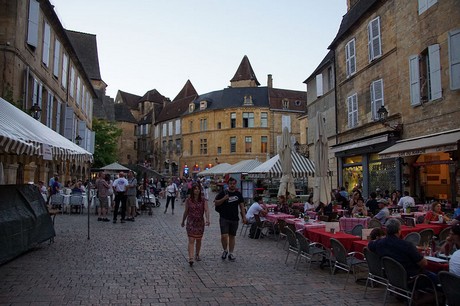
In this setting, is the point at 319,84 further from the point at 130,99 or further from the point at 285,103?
→ the point at 130,99

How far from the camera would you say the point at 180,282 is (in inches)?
253

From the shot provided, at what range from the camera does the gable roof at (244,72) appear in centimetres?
6181

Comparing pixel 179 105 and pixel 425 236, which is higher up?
pixel 179 105

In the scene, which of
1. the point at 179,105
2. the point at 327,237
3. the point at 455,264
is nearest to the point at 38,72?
the point at 327,237

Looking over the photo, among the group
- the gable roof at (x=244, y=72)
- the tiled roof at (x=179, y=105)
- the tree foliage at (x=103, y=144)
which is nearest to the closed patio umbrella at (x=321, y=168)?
the tree foliage at (x=103, y=144)

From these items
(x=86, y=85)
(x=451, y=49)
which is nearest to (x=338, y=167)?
(x=451, y=49)

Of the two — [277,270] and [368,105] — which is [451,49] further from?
[277,270]

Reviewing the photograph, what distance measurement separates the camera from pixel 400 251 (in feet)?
16.9

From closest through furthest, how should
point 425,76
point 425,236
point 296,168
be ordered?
point 425,236 < point 425,76 < point 296,168

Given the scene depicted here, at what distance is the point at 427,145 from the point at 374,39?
7.37 meters

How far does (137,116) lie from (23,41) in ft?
207

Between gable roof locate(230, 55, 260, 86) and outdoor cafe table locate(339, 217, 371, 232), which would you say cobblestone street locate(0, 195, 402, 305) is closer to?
outdoor cafe table locate(339, 217, 371, 232)

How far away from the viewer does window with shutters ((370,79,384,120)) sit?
1783 centimetres

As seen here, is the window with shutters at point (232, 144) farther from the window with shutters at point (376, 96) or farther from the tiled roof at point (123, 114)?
the window with shutters at point (376, 96)
